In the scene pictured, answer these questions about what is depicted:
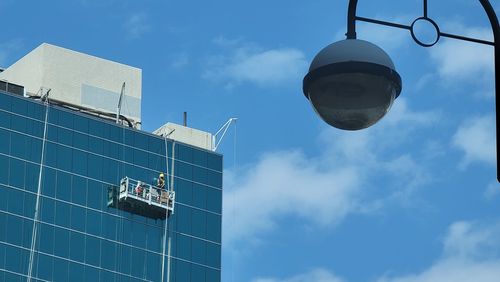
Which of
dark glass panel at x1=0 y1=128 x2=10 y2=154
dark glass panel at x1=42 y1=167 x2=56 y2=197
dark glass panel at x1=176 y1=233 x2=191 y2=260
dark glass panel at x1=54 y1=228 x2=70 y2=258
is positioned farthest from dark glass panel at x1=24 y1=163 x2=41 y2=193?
dark glass panel at x1=176 y1=233 x2=191 y2=260

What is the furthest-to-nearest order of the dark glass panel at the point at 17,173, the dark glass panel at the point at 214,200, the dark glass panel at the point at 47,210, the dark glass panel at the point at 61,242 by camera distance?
the dark glass panel at the point at 214,200, the dark glass panel at the point at 17,173, the dark glass panel at the point at 47,210, the dark glass panel at the point at 61,242

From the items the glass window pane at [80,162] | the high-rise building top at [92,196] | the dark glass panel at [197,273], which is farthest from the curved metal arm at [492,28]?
the dark glass panel at [197,273]

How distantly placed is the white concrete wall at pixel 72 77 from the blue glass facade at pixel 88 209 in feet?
8.82

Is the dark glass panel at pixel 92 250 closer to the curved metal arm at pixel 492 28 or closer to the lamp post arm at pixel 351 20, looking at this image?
the lamp post arm at pixel 351 20

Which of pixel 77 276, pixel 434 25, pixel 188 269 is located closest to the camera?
pixel 434 25

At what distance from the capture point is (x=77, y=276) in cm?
11450

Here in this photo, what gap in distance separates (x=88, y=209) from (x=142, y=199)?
5.25 m

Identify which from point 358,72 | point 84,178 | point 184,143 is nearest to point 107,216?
point 84,178

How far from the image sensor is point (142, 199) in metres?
122

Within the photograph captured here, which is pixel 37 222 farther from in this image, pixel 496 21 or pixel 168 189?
pixel 496 21

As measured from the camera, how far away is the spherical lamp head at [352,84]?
16.4 m

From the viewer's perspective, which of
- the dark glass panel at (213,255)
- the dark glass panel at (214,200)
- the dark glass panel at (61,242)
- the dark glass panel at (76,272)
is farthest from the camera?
the dark glass panel at (214,200)

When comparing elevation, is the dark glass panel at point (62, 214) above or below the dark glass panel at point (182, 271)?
above

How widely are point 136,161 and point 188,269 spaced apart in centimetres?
926
